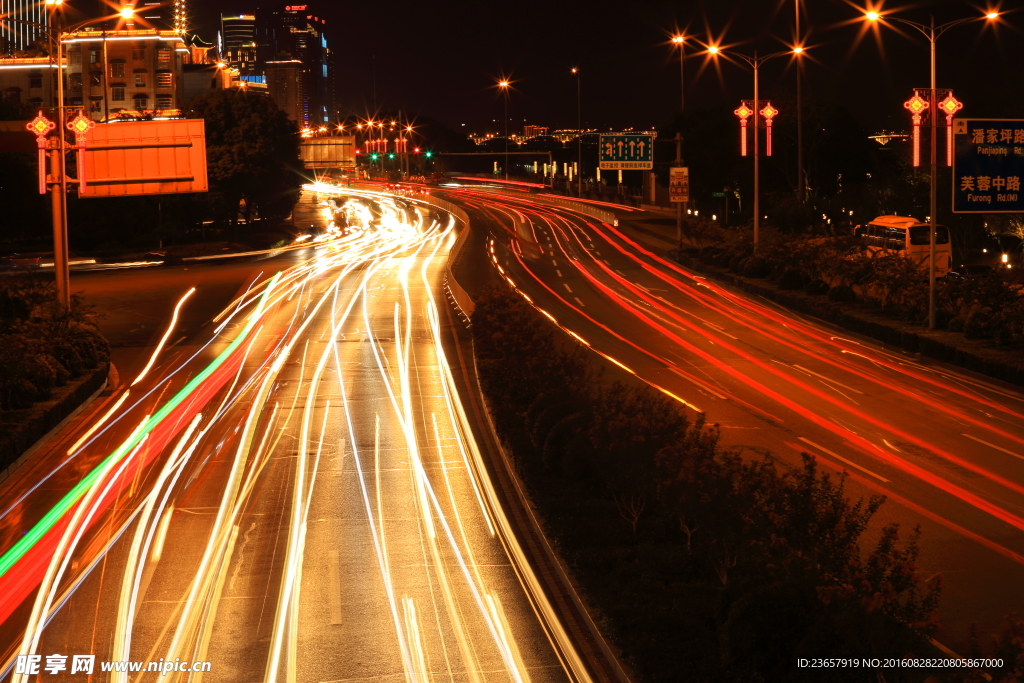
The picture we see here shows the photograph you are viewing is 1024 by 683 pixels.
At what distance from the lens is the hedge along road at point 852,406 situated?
12.8 meters

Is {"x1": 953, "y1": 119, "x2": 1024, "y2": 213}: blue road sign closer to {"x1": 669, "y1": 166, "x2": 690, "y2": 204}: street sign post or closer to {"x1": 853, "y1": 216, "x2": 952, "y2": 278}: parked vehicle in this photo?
{"x1": 853, "y1": 216, "x2": 952, "y2": 278}: parked vehicle

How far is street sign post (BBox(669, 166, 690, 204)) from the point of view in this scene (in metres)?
52.2

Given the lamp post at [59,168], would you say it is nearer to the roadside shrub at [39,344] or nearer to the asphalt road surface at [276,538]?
the roadside shrub at [39,344]

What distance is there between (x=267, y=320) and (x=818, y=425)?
2088cm

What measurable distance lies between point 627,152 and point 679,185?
139 inches

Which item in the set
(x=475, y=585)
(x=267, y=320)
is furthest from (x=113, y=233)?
(x=475, y=585)

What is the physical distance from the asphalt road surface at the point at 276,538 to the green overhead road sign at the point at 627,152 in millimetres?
29061

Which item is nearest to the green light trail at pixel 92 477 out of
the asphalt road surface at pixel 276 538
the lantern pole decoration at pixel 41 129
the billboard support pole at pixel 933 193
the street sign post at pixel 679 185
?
the asphalt road surface at pixel 276 538

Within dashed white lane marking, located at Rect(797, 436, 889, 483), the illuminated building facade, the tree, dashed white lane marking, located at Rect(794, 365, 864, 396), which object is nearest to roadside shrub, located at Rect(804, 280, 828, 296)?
dashed white lane marking, located at Rect(794, 365, 864, 396)

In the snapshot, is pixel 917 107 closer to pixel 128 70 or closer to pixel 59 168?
pixel 59 168

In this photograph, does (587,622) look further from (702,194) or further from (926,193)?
(702,194)

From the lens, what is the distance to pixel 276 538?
13422 millimetres

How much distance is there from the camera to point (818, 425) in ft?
64.0

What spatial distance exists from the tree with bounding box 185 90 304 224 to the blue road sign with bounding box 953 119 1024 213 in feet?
148
